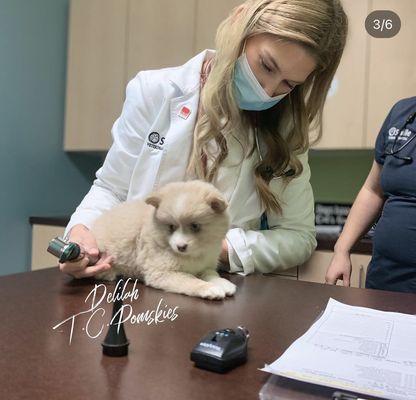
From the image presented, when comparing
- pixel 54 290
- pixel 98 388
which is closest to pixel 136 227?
pixel 54 290

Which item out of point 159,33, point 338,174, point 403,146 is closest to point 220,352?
point 403,146

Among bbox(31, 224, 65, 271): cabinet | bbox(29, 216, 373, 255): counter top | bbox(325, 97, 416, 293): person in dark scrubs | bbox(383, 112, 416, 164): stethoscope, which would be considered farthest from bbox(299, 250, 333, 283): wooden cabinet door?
bbox(31, 224, 65, 271): cabinet

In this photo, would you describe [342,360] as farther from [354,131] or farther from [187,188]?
[354,131]

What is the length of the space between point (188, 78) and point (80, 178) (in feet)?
7.35

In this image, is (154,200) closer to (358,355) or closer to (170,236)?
(170,236)

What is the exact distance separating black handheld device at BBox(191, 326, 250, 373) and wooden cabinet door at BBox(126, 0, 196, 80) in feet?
8.10

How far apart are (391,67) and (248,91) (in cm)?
143

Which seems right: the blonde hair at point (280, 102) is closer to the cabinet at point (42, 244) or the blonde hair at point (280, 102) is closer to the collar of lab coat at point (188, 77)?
the collar of lab coat at point (188, 77)

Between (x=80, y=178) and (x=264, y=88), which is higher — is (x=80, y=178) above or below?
below

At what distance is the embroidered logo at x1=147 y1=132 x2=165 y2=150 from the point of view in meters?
1.27

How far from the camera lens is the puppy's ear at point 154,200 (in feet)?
3.29

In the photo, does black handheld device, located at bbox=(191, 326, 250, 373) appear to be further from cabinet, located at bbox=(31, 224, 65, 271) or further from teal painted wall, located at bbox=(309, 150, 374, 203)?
cabinet, located at bbox=(31, 224, 65, 271)

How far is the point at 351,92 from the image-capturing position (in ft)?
7.89

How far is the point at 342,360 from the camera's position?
0.56 metres
